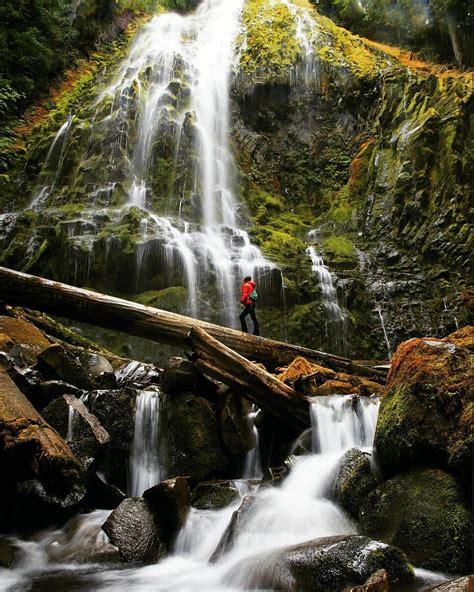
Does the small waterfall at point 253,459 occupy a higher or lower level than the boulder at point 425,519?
higher

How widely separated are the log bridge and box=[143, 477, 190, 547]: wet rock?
1597 mm

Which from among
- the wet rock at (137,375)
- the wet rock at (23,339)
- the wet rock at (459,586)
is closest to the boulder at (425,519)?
the wet rock at (459,586)

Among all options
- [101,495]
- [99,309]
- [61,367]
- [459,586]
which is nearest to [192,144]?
[99,309]

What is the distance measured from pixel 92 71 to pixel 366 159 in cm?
1759

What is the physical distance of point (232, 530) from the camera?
423cm

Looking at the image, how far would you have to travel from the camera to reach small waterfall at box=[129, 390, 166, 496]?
18.6ft

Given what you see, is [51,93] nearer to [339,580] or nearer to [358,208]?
[358,208]

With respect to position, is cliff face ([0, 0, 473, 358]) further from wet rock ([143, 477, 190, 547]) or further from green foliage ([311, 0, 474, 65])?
wet rock ([143, 477, 190, 547])

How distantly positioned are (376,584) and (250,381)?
10.5 ft

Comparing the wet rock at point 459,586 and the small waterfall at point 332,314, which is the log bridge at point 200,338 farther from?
the small waterfall at point 332,314

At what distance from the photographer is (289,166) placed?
71.1 feet

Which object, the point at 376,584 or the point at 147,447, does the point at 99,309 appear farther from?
the point at 376,584

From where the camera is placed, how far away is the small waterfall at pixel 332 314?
1295 centimetres

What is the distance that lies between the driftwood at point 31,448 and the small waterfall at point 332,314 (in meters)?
9.44
